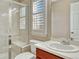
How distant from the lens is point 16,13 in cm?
274

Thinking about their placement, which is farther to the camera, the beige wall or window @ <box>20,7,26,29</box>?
window @ <box>20,7,26,29</box>

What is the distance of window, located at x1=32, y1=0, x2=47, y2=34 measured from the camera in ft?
7.12

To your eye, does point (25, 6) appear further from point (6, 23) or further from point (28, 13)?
point (6, 23)

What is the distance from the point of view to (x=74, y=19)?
153 cm

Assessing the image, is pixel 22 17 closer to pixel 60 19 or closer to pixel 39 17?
pixel 39 17

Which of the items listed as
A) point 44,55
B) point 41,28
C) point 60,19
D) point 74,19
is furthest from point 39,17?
point 44,55

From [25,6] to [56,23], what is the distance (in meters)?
1.25

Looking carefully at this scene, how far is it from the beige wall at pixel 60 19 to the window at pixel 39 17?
0.24 m

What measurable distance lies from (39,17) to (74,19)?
0.96m

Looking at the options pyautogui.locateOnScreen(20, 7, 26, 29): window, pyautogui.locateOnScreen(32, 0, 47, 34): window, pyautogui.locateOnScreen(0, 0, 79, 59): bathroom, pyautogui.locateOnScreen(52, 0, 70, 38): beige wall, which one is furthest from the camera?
Answer: pyautogui.locateOnScreen(20, 7, 26, 29): window

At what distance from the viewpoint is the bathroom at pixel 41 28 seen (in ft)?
4.71

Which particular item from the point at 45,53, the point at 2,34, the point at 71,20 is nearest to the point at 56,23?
the point at 71,20

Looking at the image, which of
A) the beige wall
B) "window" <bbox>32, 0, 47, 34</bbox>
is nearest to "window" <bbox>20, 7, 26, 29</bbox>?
"window" <bbox>32, 0, 47, 34</bbox>

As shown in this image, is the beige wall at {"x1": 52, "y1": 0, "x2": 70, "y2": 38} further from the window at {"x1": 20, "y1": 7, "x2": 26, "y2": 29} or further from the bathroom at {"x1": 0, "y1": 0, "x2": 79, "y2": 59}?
the window at {"x1": 20, "y1": 7, "x2": 26, "y2": 29}
